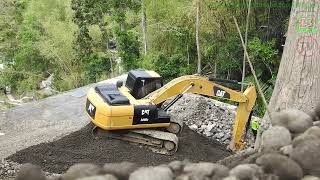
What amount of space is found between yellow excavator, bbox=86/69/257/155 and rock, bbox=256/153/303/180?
186 inches

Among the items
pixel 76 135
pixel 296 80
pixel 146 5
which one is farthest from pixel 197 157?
pixel 146 5

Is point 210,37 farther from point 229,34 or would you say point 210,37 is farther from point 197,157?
point 197,157

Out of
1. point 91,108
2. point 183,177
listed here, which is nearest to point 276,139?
point 183,177

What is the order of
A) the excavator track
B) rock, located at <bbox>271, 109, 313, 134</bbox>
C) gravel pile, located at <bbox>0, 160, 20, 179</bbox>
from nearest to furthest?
rock, located at <bbox>271, 109, 313, 134</bbox>
gravel pile, located at <bbox>0, 160, 20, 179</bbox>
the excavator track

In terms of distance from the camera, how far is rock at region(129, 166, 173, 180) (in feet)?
4.89

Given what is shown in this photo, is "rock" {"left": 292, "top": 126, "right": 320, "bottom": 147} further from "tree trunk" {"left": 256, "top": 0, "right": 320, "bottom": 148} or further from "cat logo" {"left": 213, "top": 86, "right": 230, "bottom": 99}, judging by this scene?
"cat logo" {"left": 213, "top": 86, "right": 230, "bottom": 99}

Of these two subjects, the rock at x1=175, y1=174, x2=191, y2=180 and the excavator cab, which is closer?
the rock at x1=175, y1=174, x2=191, y2=180

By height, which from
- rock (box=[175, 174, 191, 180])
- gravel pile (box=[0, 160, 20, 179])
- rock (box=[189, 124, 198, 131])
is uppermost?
rock (box=[175, 174, 191, 180])

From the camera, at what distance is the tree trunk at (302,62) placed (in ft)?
9.68

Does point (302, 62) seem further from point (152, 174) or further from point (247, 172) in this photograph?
point (152, 174)

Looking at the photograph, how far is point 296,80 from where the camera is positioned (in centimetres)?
302

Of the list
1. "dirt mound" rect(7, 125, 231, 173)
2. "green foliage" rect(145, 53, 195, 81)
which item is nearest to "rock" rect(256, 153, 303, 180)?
"dirt mound" rect(7, 125, 231, 173)

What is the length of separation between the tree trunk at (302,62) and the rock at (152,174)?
152 centimetres

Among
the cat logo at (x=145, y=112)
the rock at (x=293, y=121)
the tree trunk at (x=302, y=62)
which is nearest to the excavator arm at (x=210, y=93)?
the cat logo at (x=145, y=112)
